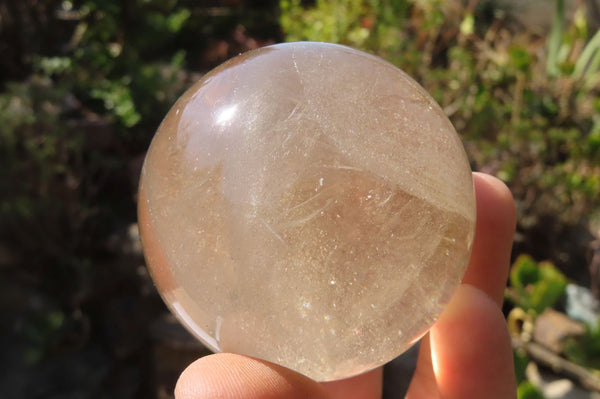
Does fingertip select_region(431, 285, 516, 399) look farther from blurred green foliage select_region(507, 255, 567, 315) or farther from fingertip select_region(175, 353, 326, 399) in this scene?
blurred green foliage select_region(507, 255, 567, 315)

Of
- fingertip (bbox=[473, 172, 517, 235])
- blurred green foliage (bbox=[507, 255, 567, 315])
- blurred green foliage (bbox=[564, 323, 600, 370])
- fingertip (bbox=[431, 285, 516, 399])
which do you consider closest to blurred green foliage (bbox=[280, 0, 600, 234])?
blurred green foliage (bbox=[507, 255, 567, 315])

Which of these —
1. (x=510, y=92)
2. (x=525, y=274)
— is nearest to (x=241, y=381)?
(x=525, y=274)

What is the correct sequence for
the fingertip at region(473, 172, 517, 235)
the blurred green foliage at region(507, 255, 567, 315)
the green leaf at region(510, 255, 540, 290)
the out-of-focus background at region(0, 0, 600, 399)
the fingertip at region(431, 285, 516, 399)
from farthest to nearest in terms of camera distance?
the out-of-focus background at region(0, 0, 600, 399) → the green leaf at region(510, 255, 540, 290) → the blurred green foliage at region(507, 255, 567, 315) → the fingertip at region(473, 172, 517, 235) → the fingertip at region(431, 285, 516, 399)

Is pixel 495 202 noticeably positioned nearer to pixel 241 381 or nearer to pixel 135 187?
pixel 241 381

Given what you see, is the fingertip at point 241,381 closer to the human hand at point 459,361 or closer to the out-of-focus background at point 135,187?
the human hand at point 459,361

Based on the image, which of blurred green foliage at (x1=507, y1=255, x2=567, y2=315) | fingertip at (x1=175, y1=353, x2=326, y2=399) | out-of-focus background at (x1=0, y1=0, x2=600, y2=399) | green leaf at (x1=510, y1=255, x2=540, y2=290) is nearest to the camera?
fingertip at (x1=175, y1=353, x2=326, y2=399)

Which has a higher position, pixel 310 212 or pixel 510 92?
pixel 310 212
